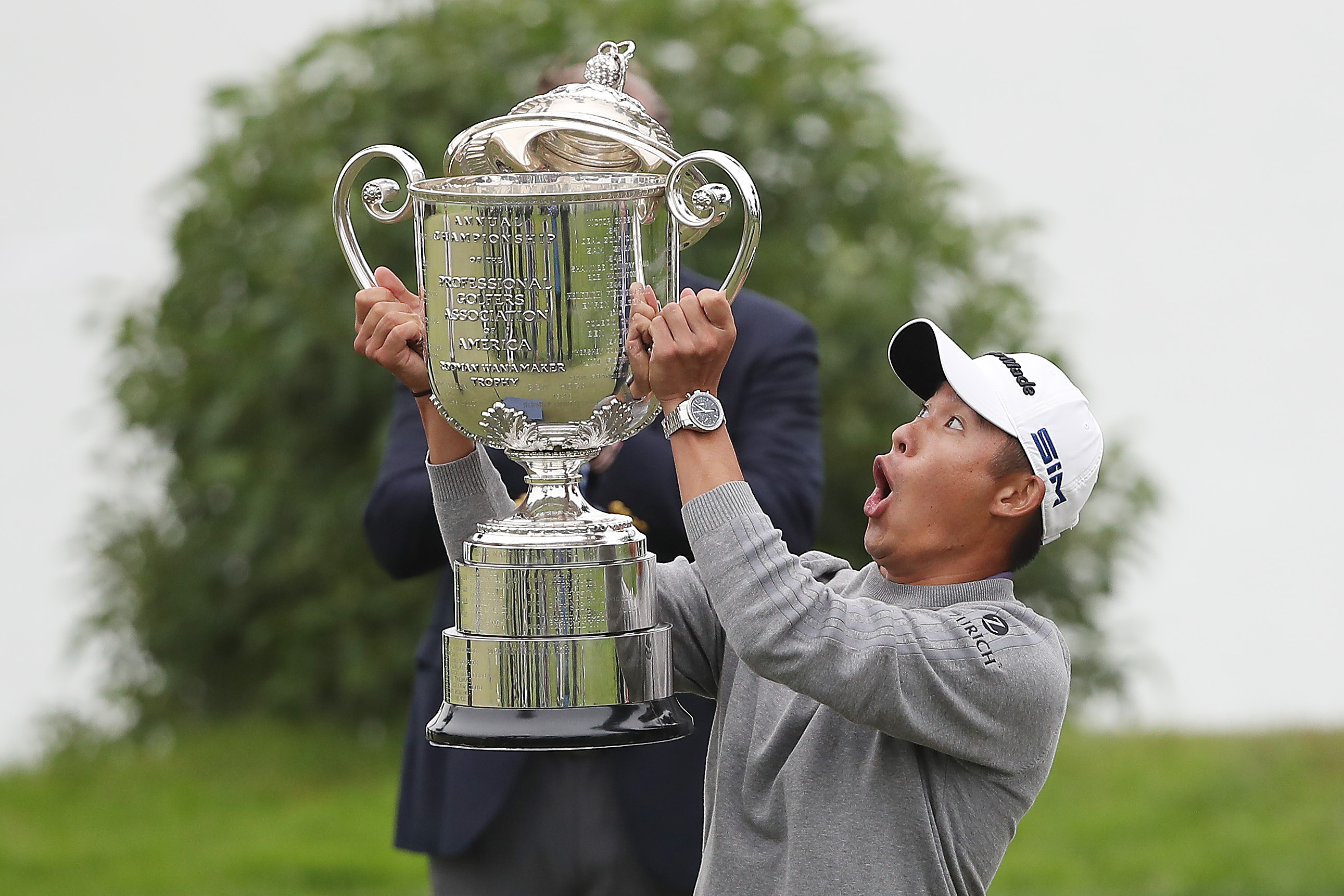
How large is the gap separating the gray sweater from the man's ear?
9 centimetres

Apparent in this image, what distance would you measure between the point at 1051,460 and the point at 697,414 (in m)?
0.41

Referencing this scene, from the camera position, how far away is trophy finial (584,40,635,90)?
208cm

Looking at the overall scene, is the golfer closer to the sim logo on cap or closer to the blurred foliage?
the sim logo on cap

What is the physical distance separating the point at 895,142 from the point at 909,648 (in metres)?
3.30

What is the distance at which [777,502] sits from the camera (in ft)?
8.80

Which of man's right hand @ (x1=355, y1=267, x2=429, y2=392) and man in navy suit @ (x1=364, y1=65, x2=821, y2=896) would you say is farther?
man in navy suit @ (x1=364, y1=65, x2=821, y2=896)

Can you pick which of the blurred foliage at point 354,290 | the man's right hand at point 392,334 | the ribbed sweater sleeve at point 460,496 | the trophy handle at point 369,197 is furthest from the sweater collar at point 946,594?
the blurred foliage at point 354,290

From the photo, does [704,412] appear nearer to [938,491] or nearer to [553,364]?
[553,364]

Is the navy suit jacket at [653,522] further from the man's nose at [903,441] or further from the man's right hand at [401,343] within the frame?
the man's nose at [903,441]

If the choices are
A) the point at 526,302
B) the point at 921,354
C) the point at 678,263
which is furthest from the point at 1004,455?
the point at 526,302

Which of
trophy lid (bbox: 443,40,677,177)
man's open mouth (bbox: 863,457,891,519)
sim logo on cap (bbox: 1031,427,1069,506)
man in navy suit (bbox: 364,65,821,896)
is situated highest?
trophy lid (bbox: 443,40,677,177)

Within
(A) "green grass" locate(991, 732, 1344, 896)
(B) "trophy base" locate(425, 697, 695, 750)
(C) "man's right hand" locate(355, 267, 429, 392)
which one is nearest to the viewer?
(B) "trophy base" locate(425, 697, 695, 750)

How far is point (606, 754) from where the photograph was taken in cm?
274

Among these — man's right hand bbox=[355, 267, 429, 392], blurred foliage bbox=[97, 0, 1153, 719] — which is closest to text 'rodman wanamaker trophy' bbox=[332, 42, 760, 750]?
man's right hand bbox=[355, 267, 429, 392]
